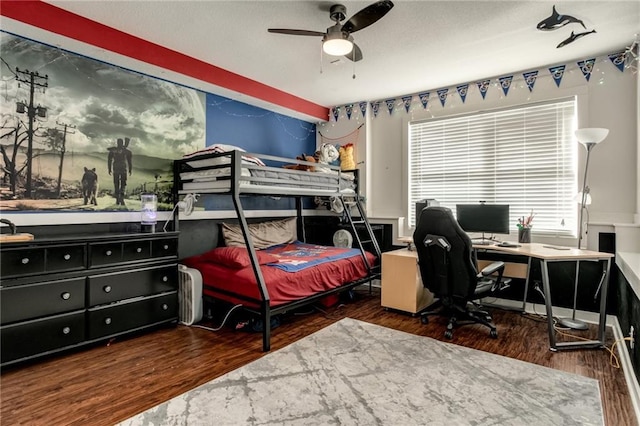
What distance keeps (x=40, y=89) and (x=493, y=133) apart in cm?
445

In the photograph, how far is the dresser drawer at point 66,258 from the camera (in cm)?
247

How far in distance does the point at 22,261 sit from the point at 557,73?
16.4 ft

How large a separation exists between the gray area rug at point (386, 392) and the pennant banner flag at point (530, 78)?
9.46 feet

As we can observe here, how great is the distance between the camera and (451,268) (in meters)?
2.92

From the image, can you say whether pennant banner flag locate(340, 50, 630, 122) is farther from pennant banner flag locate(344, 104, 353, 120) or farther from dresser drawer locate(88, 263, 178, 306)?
dresser drawer locate(88, 263, 178, 306)

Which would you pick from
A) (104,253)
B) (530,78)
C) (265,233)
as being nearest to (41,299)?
(104,253)

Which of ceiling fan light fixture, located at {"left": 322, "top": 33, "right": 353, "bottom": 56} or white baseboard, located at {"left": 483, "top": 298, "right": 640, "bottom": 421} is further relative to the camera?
ceiling fan light fixture, located at {"left": 322, "top": 33, "right": 353, "bottom": 56}

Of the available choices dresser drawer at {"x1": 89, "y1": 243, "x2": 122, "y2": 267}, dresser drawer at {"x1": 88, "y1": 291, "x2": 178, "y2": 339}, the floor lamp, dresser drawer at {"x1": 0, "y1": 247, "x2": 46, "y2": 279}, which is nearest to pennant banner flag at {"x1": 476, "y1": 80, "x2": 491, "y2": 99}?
the floor lamp

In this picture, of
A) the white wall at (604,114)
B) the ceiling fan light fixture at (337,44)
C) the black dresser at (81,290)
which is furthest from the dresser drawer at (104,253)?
the white wall at (604,114)

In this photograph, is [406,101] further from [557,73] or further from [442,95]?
[557,73]

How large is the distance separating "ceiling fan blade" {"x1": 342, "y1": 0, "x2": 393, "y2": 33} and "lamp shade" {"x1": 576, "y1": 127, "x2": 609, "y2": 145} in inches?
83.5

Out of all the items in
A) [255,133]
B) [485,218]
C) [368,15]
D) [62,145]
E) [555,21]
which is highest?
[555,21]

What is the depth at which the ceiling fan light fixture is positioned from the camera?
241cm

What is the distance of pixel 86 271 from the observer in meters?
2.63
